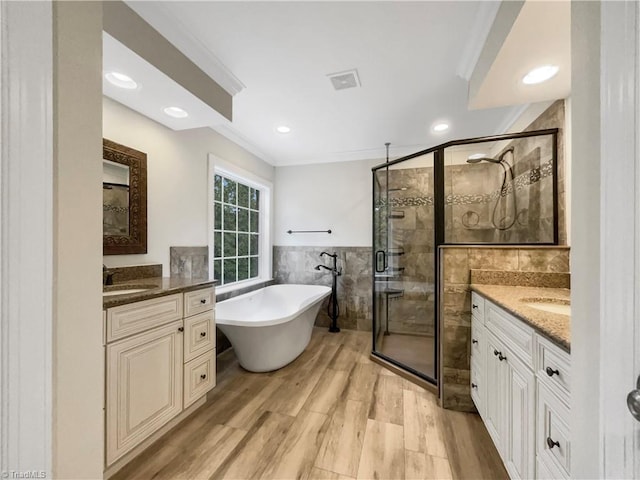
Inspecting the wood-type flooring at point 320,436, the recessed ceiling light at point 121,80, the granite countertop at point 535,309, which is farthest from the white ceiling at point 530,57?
the wood-type flooring at point 320,436

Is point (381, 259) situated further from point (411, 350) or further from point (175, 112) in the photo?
point (175, 112)

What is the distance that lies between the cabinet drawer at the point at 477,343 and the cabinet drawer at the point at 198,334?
6.16 ft

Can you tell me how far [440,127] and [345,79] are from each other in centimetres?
142

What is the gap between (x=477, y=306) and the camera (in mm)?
1695

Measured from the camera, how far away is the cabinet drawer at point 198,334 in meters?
1.73

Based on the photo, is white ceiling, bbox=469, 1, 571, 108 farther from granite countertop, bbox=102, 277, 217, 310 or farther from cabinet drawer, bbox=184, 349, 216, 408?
cabinet drawer, bbox=184, 349, 216, 408

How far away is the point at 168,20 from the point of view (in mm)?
1431

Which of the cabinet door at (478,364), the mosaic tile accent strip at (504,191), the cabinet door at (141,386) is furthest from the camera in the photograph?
the mosaic tile accent strip at (504,191)

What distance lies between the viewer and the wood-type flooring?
1.35 metres

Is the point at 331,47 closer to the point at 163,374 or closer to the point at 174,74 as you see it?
the point at 174,74

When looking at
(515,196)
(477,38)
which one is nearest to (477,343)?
(515,196)

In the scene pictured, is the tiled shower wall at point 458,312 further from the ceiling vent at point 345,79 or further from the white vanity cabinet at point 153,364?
the white vanity cabinet at point 153,364

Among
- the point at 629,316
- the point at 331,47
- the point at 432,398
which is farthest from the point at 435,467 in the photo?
the point at 331,47

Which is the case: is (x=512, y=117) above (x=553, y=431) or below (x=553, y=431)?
above
